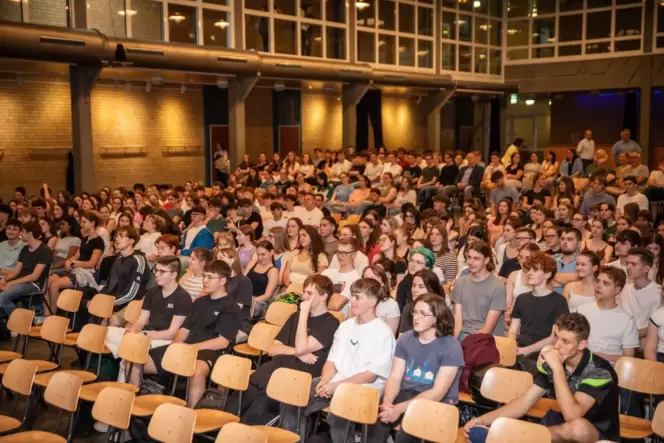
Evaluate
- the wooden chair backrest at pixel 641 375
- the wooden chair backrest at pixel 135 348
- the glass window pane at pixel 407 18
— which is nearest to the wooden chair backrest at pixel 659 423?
the wooden chair backrest at pixel 641 375

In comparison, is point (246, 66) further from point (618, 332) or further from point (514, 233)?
point (618, 332)

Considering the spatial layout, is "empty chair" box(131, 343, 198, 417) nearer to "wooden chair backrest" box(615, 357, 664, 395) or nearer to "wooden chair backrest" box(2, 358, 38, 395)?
"wooden chair backrest" box(2, 358, 38, 395)

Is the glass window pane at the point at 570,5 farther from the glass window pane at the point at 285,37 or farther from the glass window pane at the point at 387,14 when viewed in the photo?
the glass window pane at the point at 285,37

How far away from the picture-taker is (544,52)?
23672mm

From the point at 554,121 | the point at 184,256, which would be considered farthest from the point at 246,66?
the point at 554,121

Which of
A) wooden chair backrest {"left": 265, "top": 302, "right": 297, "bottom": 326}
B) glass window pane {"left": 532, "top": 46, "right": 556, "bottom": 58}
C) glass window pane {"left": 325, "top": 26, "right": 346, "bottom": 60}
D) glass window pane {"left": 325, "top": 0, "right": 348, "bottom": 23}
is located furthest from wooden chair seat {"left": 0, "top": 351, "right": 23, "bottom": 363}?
glass window pane {"left": 532, "top": 46, "right": 556, "bottom": 58}

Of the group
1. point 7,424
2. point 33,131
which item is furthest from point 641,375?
point 33,131

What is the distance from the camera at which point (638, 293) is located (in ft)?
19.0

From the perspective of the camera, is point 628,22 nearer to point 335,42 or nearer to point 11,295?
point 335,42

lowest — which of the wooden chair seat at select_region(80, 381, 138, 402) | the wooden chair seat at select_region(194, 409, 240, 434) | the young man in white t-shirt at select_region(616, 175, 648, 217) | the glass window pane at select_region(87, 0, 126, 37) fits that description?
the wooden chair seat at select_region(194, 409, 240, 434)

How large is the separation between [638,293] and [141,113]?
13.8 meters

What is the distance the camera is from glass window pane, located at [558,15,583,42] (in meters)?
23.0

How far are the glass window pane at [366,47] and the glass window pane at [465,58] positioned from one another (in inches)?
169

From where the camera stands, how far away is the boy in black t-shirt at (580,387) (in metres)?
3.90
